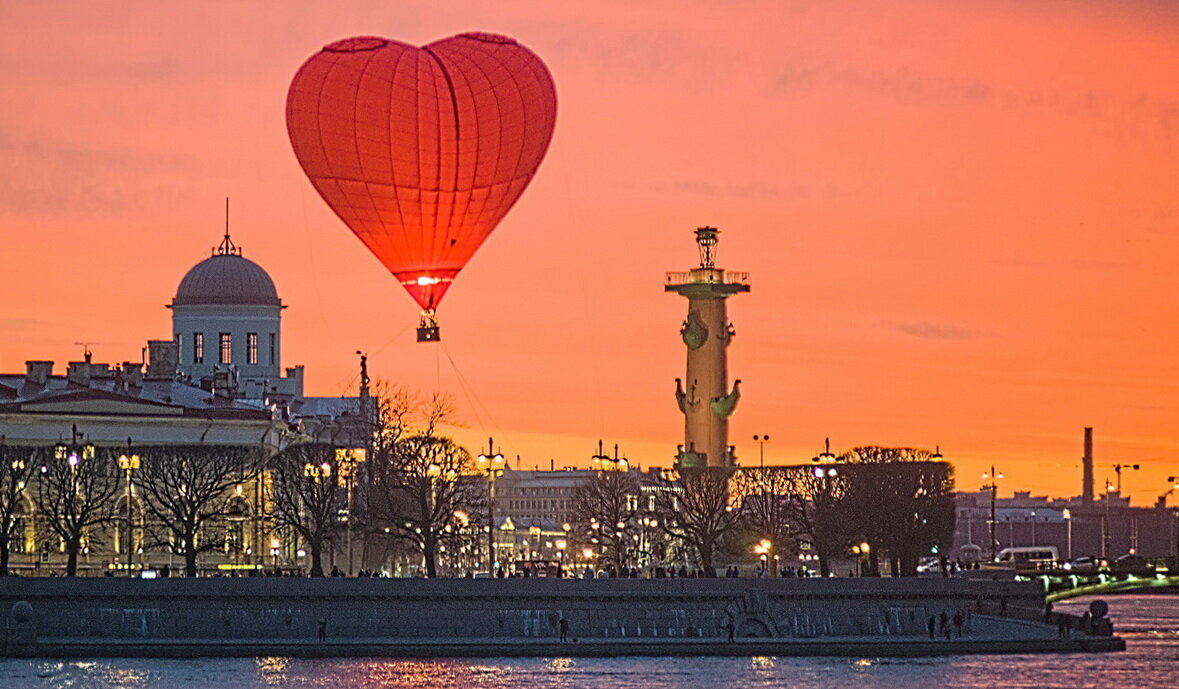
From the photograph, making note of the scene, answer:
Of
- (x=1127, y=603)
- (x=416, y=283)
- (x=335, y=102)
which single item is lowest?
(x=1127, y=603)

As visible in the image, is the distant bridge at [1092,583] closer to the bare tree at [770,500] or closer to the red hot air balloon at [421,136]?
the bare tree at [770,500]

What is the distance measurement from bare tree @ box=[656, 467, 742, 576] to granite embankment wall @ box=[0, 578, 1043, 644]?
12647mm

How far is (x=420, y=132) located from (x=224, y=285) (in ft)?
224

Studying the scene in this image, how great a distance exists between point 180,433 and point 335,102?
43.8m

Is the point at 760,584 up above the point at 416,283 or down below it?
below

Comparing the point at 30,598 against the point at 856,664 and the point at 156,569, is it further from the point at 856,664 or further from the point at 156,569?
the point at 856,664

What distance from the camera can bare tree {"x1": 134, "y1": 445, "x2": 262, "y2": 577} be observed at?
91.1 meters

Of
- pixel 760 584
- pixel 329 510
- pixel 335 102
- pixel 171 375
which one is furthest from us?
pixel 171 375

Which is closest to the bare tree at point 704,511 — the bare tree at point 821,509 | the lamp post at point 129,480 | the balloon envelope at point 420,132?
the bare tree at point 821,509

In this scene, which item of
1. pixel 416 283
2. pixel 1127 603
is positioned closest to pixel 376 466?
pixel 416 283

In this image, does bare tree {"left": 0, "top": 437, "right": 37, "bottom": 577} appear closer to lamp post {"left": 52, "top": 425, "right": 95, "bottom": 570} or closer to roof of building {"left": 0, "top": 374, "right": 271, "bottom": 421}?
lamp post {"left": 52, "top": 425, "right": 95, "bottom": 570}

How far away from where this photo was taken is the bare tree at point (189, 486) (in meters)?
91.1

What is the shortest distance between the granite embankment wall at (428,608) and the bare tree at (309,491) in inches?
242

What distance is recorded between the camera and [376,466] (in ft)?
320
